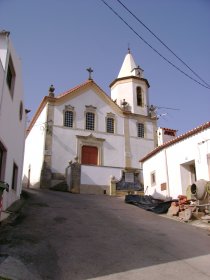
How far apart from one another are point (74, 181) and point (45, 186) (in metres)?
2.43

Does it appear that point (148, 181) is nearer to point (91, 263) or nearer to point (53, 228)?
point (53, 228)

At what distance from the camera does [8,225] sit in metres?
9.98

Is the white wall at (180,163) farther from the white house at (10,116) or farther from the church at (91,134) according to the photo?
the white house at (10,116)

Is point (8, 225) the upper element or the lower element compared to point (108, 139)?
lower

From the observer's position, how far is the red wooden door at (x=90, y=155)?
2820cm

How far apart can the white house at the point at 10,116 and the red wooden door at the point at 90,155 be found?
13062 millimetres

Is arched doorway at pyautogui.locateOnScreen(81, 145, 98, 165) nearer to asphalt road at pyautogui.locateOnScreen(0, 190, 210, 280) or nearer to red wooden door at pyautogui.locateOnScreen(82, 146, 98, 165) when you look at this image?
red wooden door at pyautogui.locateOnScreen(82, 146, 98, 165)

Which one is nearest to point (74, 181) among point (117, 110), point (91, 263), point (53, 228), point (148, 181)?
point (148, 181)

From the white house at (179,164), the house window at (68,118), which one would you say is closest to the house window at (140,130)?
the house window at (68,118)

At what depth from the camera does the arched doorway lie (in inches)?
1110

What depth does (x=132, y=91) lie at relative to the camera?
32688 millimetres

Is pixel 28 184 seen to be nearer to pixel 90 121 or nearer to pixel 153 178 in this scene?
pixel 90 121

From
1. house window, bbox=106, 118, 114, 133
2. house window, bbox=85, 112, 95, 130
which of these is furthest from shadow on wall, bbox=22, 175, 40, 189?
house window, bbox=106, 118, 114, 133

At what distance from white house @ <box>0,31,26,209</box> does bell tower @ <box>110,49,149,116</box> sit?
59.9 ft
